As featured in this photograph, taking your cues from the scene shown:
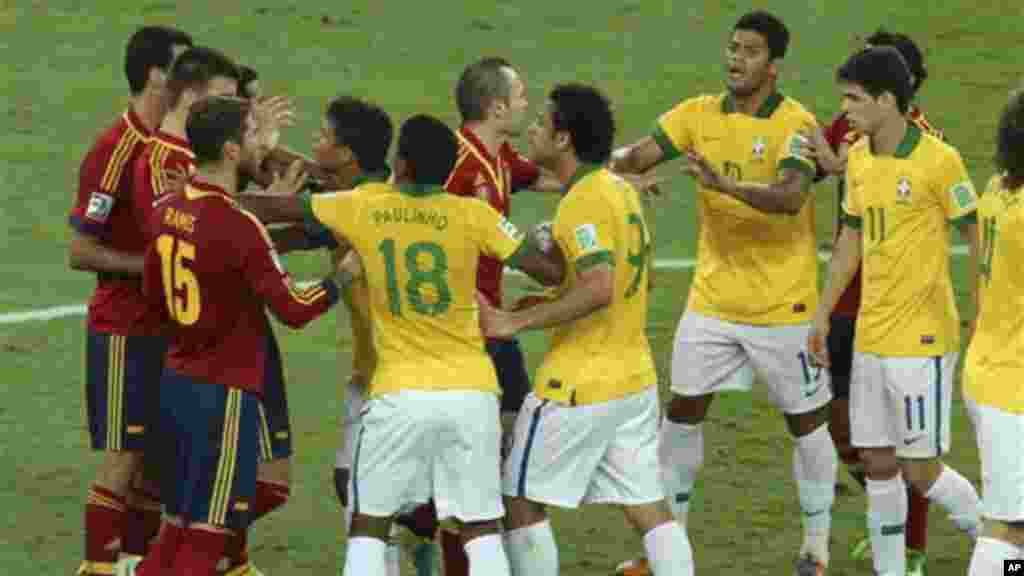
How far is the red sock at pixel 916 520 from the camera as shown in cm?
1285

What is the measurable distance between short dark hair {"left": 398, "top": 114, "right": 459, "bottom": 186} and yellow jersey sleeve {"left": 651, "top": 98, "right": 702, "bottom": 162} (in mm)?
2348

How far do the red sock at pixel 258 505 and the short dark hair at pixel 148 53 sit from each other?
1914 millimetres

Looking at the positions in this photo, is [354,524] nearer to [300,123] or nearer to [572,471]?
[572,471]

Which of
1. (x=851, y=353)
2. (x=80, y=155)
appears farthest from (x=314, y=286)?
(x=80, y=155)

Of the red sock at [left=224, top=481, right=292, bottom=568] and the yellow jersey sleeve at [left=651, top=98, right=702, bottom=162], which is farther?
the yellow jersey sleeve at [left=651, top=98, right=702, bottom=162]

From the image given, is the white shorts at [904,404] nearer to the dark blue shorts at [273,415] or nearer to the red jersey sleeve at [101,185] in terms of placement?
the dark blue shorts at [273,415]

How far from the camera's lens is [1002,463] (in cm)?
1093

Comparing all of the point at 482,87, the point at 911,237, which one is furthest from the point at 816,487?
the point at 482,87

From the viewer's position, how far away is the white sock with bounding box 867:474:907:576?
40.0 ft

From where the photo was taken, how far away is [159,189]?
11.8m

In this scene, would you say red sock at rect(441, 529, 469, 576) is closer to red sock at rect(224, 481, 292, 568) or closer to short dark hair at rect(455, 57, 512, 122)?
red sock at rect(224, 481, 292, 568)

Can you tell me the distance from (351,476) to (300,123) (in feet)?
31.1

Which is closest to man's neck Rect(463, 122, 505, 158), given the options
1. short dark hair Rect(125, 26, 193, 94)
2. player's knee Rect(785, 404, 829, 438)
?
short dark hair Rect(125, 26, 193, 94)

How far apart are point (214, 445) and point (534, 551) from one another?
56.3 inches
